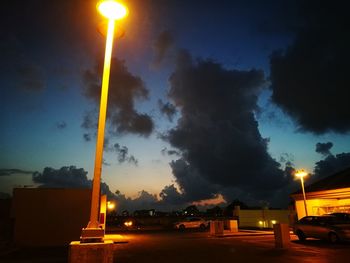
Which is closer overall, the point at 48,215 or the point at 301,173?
the point at 48,215

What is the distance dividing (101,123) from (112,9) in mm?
2487

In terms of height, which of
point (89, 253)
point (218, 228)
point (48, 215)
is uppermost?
point (48, 215)

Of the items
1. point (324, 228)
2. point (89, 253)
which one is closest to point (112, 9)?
point (89, 253)

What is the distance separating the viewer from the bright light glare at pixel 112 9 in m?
6.84

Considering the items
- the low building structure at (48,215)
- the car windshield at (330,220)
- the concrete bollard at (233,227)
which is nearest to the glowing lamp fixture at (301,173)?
the car windshield at (330,220)

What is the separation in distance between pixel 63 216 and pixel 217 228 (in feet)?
39.7

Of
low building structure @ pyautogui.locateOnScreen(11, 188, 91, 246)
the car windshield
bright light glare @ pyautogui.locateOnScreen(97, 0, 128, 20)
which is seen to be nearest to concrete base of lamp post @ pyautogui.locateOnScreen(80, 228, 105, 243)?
bright light glare @ pyautogui.locateOnScreen(97, 0, 128, 20)

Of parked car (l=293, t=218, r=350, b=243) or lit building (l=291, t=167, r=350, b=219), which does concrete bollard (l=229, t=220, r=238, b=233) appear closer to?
lit building (l=291, t=167, r=350, b=219)

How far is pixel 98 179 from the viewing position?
6.32 meters

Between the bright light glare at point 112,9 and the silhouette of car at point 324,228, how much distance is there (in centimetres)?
1766

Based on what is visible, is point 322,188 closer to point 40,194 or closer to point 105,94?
point 40,194

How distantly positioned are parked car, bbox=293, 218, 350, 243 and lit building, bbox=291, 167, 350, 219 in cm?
610

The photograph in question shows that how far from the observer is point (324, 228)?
1919 cm

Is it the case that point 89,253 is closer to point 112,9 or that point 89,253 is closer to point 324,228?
point 112,9
